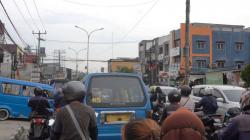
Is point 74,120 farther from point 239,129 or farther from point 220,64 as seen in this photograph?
point 220,64

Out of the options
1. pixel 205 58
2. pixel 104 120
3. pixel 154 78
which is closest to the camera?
pixel 104 120

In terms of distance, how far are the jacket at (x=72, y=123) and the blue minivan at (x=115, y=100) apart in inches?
151

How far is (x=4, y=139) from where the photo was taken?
574 inches

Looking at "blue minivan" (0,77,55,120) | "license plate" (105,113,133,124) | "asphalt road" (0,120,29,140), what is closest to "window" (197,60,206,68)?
"blue minivan" (0,77,55,120)

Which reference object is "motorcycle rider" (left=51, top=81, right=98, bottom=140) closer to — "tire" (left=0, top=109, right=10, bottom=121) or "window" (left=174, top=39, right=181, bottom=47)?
"tire" (left=0, top=109, right=10, bottom=121)

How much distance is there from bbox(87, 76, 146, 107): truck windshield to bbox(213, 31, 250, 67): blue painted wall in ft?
204

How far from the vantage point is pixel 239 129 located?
514cm

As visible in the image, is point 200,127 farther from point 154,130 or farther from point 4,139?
point 4,139

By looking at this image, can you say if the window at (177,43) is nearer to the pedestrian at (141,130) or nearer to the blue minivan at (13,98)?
the blue minivan at (13,98)

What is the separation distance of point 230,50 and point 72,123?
6753cm

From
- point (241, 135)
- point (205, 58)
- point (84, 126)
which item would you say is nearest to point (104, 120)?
point (84, 126)

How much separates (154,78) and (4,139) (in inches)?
2962

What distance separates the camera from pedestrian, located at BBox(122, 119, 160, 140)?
3352 mm

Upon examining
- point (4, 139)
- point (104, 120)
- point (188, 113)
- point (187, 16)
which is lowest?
point (4, 139)
